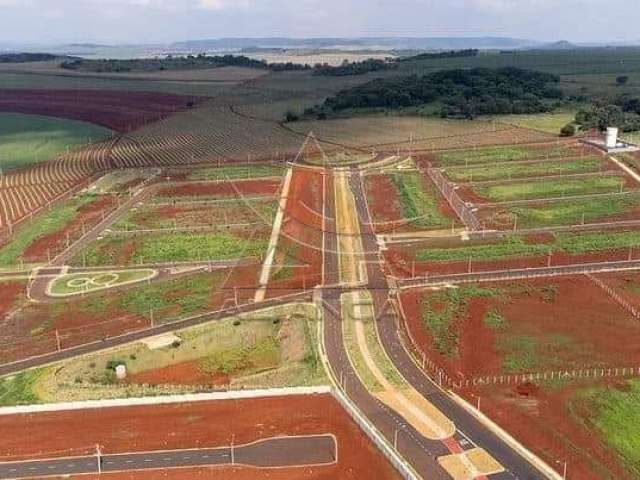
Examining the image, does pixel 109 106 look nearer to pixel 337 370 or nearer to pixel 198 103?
pixel 198 103

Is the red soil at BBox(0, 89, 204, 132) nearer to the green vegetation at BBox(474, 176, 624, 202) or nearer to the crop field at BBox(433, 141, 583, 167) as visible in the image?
the crop field at BBox(433, 141, 583, 167)

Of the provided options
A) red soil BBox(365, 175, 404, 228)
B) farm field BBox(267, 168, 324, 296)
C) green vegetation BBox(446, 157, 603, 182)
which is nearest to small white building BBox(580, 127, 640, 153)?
green vegetation BBox(446, 157, 603, 182)

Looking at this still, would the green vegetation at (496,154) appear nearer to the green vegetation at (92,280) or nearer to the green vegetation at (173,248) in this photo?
the green vegetation at (173,248)

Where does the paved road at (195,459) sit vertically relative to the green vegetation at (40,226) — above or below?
below

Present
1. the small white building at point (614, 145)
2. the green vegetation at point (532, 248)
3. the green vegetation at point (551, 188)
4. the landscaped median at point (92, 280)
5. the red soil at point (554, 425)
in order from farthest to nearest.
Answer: the small white building at point (614, 145) < the green vegetation at point (551, 188) < the green vegetation at point (532, 248) < the landscaped median at point (92, 280) < the red soil at point (554, 425)

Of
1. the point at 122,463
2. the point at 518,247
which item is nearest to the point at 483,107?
the point at 518,247

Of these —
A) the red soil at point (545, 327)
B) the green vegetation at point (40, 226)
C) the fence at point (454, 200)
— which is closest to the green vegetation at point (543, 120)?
the fence at point (454, 200)

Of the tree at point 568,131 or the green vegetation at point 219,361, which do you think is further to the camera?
the tree at point 568,131
